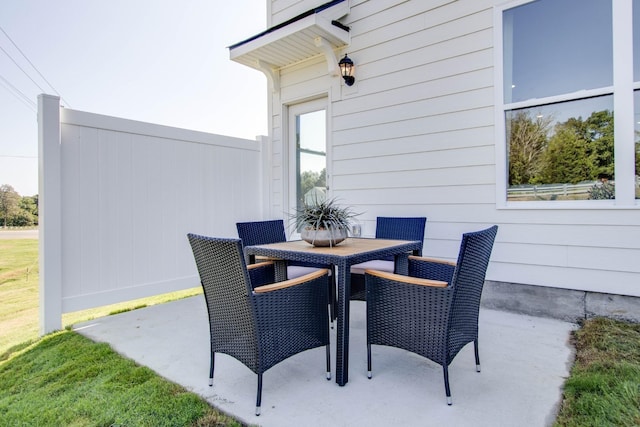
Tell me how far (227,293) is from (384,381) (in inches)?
39.9

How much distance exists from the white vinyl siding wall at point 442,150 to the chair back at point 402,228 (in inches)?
17.8

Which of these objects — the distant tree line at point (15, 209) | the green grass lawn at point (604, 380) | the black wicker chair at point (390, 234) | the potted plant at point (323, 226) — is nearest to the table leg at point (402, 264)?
the black wicker chair at point (390, 234)

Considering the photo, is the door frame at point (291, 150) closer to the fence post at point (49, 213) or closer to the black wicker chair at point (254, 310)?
the fence post at point (49, 213)

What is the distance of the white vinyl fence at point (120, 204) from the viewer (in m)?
2.99

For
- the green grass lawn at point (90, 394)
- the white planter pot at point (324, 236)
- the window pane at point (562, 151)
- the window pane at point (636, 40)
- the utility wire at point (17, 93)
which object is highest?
the utility wire at point (17, 93)

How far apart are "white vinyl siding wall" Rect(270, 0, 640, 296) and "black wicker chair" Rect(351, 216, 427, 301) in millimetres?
461

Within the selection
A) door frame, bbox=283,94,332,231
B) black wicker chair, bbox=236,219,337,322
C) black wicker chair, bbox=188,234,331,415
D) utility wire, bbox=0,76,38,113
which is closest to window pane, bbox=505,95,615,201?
black wicker chair, bbox=236,219,337,322

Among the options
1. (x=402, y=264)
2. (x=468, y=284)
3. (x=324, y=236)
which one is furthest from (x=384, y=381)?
(x=324, y=236)

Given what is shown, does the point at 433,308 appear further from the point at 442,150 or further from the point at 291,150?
the point at 291,150

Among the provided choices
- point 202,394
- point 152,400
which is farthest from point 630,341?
point 152,400

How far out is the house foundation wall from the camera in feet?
9.21

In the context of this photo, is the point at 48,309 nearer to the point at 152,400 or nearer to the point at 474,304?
the point at 152,400

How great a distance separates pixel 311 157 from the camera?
4.88 metres

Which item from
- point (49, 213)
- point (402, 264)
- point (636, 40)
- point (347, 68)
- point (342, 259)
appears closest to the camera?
point (342, 259)
